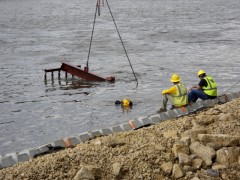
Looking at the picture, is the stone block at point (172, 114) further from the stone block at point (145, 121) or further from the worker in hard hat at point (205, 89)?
the worker in hard hat at point (205, 89)

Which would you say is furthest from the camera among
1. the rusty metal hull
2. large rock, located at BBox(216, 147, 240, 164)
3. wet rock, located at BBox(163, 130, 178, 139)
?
the rusty metal hull

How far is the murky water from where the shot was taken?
15.0m

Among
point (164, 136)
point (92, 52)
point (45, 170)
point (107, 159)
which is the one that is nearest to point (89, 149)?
point (107, 159)

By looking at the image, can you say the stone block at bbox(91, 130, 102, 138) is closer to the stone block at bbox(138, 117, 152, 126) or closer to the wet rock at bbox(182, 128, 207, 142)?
the stone block at bbox(138, 117, 152, 126)

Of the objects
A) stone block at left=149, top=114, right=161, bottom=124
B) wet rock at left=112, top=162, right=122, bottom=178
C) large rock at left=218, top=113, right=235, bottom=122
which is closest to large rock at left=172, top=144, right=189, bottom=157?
wet rock at left=112, top=162, right=122, bottom=178

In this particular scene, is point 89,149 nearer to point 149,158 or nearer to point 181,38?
point 149,158

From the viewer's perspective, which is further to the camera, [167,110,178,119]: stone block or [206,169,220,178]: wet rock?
[167,110,178,119]: stone block

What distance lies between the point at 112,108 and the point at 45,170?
993cm

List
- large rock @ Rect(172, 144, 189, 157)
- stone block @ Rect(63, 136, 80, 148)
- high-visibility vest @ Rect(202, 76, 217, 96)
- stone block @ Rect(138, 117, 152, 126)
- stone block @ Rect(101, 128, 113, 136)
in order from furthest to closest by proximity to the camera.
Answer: high-visibility vest @ Rect(202, 76, 217, 96) < stone block @ Rect(138, 117, 152, 126) < stone block @ Rect(101, 128, 113, 136) < stone block @ Rect(63, 136, 80, 148) < large rock @ Rect(172, 144, 189, 157)

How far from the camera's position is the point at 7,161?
749cm

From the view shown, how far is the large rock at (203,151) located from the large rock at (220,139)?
25 centimetres

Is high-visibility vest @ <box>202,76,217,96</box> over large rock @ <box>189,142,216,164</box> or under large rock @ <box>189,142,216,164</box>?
over

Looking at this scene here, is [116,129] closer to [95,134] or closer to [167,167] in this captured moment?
[95,134]

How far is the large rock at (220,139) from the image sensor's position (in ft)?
22.8
